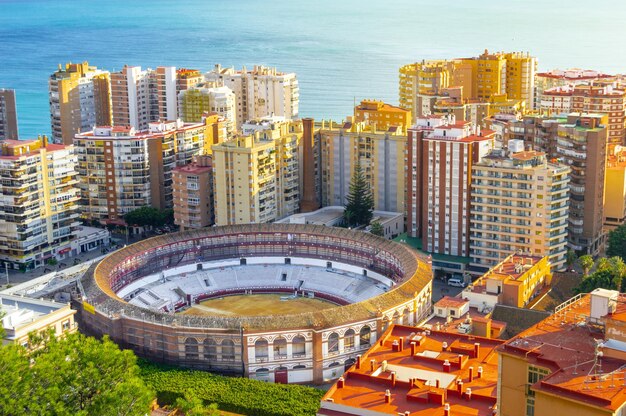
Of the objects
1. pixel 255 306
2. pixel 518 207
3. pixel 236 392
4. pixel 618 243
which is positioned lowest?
pixel 255 306

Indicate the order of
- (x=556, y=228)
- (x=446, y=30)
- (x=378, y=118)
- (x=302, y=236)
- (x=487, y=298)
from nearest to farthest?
(x=487, y=298)
(x=556, y=228)
(x=302, y=236)
(x=378, y=118)
(x=446, y=30)

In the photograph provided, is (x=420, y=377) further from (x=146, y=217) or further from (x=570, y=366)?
(x=146, y=217)

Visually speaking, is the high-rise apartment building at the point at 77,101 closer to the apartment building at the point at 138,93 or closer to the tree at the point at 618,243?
the apartment building at the point at 138,93

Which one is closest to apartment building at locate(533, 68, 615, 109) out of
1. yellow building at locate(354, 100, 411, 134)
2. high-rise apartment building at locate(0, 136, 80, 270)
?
yellow building at locate(354, 100, 411, 134)

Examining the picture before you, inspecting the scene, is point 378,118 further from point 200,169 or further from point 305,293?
point 305,293

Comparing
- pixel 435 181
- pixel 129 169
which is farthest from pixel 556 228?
pixel 129 169

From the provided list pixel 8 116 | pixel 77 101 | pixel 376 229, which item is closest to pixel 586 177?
pixel 376 229
